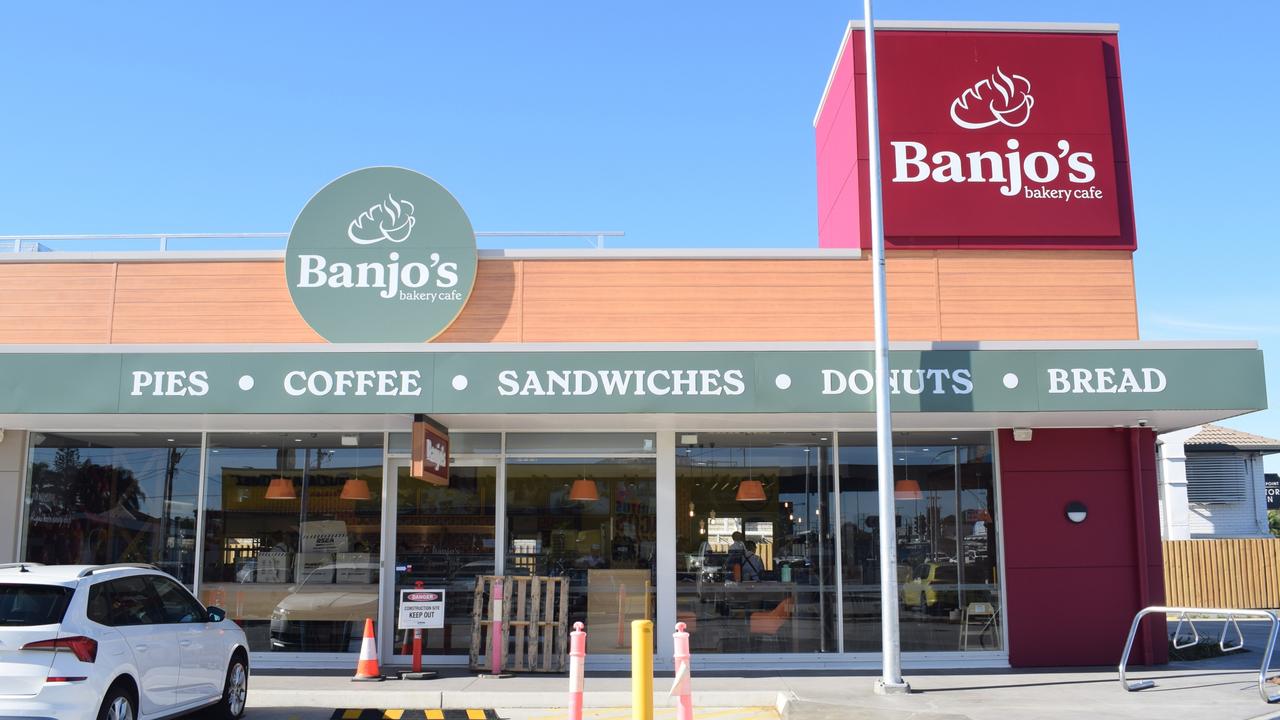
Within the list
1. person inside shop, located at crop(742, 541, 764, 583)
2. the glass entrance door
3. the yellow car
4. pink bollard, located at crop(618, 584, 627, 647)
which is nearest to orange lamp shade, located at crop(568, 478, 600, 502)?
the glass entrance door

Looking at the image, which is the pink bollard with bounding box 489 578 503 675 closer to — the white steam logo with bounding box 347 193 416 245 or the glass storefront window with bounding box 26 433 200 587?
the glass storefront window with bounding box 26 433 200 587

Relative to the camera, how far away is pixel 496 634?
13.2 meters

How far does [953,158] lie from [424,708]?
31.6ft

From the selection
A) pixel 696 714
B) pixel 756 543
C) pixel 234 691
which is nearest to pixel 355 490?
pixel 234 691

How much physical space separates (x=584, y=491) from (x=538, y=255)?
3153 mm

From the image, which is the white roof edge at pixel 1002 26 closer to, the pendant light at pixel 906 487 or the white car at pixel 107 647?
the pendant light at pixel 906 487

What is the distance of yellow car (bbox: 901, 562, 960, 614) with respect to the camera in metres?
14.3

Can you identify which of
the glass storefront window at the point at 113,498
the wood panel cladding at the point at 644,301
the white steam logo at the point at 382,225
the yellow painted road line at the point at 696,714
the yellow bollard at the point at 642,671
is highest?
the white steam logo at the point at 382,225

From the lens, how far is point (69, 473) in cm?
1469

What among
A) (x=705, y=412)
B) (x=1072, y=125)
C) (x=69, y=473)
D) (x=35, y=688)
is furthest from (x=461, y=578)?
(x=1072, y=125)

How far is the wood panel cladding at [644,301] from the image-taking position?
14.2 m

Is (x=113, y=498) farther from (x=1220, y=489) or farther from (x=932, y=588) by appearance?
(x=1220, y=489)

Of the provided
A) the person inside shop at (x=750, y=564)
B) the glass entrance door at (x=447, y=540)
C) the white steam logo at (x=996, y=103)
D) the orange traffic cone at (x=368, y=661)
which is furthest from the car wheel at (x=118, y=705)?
the white steam logo at (x=996, y=103)

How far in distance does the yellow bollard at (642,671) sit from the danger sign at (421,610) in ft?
15.8
